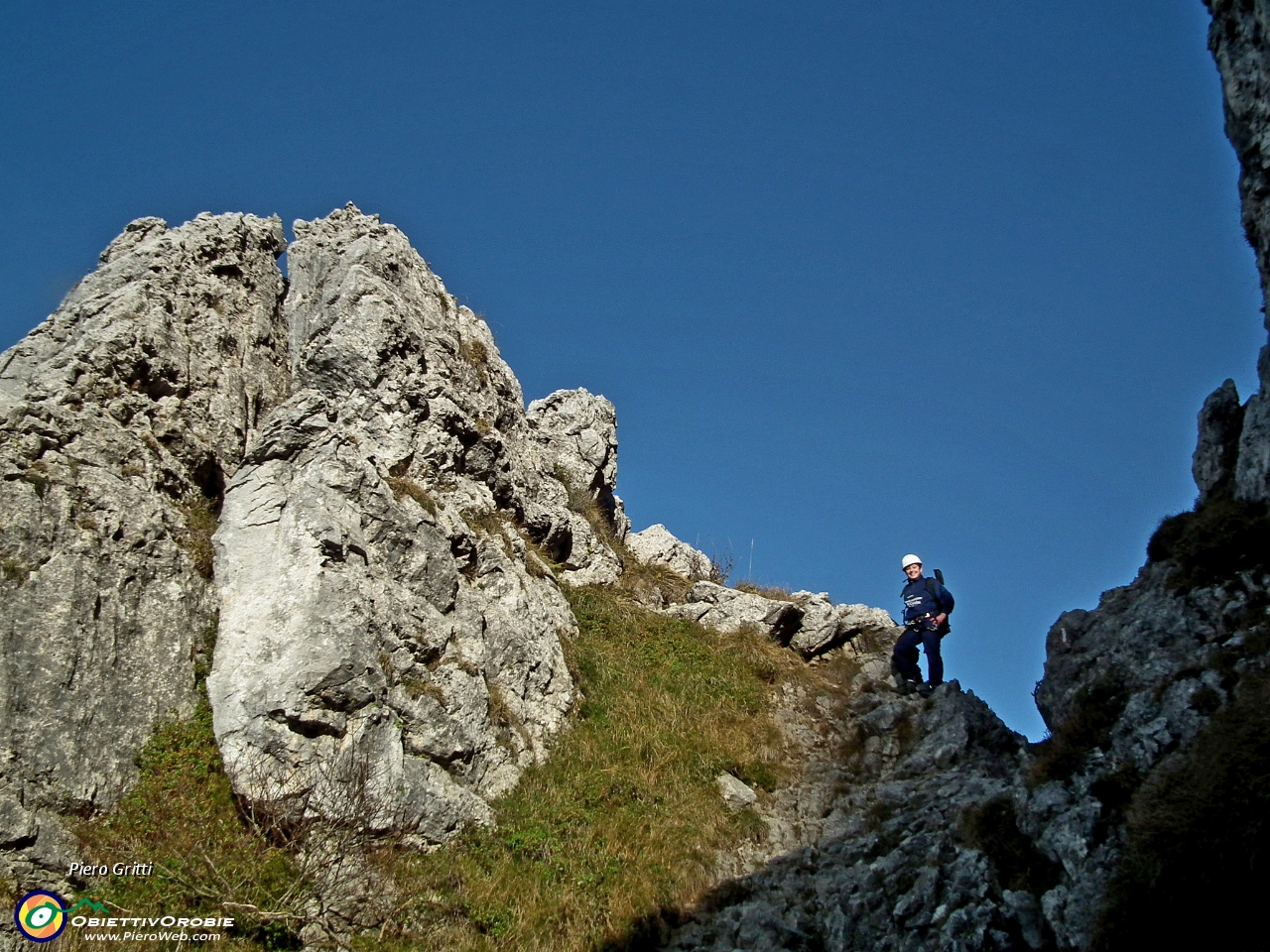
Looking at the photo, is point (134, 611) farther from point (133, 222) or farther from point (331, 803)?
point (133, 222)

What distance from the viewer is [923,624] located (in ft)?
60.7

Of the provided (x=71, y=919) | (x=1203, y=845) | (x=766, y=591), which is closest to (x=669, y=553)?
(x=766, y=591)

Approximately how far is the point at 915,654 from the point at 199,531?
13.2 metres

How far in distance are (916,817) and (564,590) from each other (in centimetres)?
1043

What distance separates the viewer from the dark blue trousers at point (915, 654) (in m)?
18.5

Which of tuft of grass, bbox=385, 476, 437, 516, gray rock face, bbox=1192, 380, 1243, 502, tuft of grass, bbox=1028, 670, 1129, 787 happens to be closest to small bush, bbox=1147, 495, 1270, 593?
gray rock face, bbox=1192, 380, 1243, 502

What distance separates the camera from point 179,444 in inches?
682

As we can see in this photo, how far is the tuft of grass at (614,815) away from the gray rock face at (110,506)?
13.4 feet

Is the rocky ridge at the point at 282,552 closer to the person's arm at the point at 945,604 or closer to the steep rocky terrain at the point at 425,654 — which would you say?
the steep rocky terrain at the point at 425,654

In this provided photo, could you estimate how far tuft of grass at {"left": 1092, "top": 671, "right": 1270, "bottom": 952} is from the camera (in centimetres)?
771

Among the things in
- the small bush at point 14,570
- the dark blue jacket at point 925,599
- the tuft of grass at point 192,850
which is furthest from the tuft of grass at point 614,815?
the small bush at point 14,570

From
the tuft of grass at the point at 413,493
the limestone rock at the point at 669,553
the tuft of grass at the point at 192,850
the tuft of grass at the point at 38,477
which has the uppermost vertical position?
the limestone rock at the point at 669,553

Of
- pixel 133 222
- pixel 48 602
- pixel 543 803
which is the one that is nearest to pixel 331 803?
pixel 543 803

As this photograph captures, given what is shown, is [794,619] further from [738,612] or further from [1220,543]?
[1220,543]
